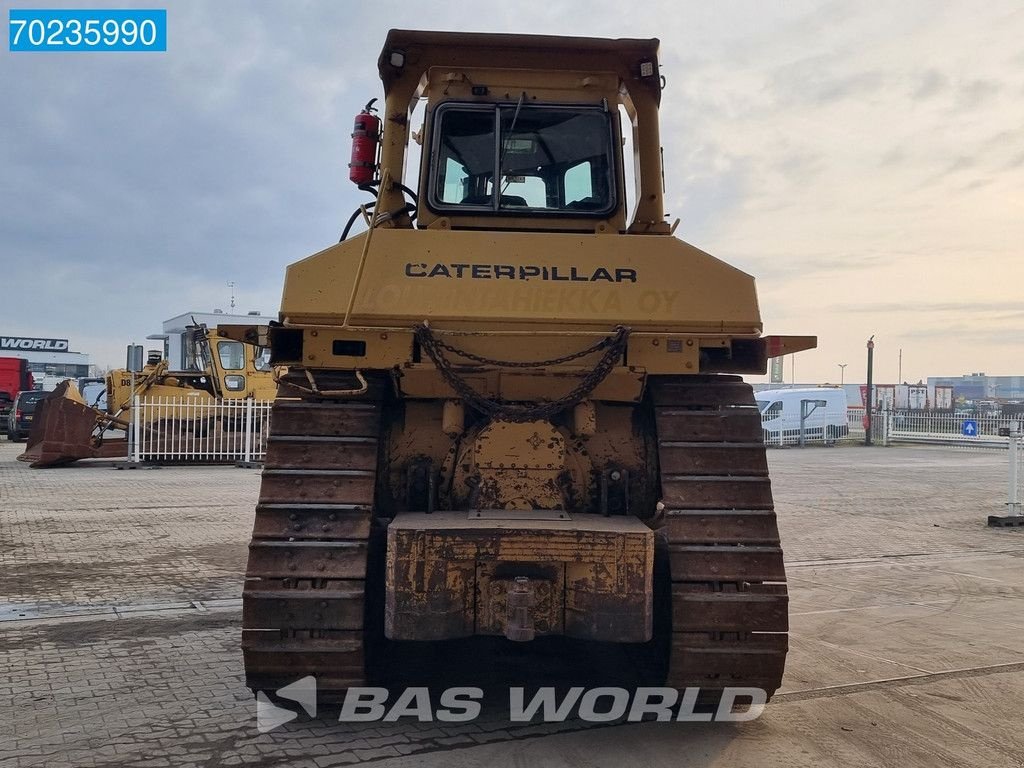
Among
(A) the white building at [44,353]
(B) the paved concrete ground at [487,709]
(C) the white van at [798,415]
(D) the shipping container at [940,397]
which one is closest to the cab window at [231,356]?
(B) the paved concrete ground at [487,709]

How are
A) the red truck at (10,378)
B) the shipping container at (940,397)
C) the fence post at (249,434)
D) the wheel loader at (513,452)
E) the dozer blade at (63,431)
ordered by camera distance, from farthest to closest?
the shipping container at (940,397), the red truck at (10,378), the fence post at (249,434), the dozer blade at (63,431), the wheel loader at (513,452)

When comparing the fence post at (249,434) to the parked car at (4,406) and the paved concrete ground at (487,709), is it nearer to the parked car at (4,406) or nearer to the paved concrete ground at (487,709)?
the paved concrete ground at (487,709)

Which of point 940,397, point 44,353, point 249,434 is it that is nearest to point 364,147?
point 249,434

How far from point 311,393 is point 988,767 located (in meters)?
3.61

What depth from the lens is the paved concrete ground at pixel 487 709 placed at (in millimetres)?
4102

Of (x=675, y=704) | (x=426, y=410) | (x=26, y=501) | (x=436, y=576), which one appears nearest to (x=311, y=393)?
(x=426, y=410)

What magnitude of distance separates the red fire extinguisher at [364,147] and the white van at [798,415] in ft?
83.8

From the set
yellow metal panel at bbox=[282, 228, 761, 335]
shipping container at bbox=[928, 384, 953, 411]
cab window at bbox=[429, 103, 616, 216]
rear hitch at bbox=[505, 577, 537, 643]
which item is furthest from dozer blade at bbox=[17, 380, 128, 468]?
shipping container at bbox=[928, 384, 953, 411]

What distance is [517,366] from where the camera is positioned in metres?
4.43

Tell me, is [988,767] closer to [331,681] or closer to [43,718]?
[331,681]

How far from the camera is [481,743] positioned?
4.17 metres

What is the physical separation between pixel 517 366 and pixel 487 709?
1.79 m

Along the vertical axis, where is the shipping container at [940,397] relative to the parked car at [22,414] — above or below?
above

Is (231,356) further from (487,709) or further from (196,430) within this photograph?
(487,709)
